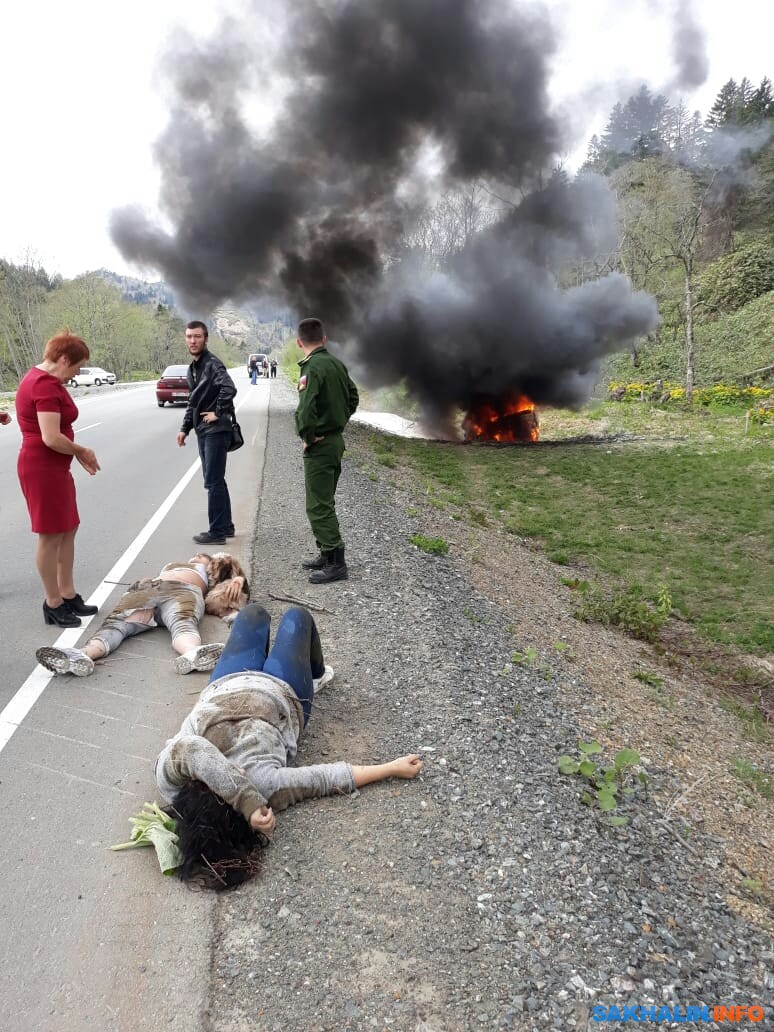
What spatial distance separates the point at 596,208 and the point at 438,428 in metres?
8.90

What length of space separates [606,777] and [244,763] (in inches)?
72.9

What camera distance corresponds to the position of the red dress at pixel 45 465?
4125 millimetres

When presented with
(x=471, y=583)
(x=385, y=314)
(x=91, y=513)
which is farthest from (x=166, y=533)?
(x=385, y=314)

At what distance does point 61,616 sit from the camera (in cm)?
459

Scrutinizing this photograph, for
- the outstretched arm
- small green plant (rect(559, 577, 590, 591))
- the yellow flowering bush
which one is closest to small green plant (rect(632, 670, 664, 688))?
small green plant (rect(559, 577, 590, 591))

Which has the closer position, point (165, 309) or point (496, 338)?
point (496, 338)

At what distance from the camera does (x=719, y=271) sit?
35656mm

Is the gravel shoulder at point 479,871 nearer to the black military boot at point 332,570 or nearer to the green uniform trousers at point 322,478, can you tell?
the black military boot at point 332,570

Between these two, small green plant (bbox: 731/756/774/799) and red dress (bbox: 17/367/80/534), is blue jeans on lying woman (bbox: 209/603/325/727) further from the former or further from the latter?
small green plant (bbox: 731/756/774/799)

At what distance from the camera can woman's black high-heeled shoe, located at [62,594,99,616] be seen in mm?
4621

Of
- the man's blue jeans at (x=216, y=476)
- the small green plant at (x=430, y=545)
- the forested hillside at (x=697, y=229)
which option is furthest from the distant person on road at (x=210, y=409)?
the forested hillside at (x=697, y=229)

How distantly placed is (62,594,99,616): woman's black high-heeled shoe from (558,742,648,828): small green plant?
3346 mm

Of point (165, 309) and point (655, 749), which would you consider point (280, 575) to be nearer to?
point (655, 749)

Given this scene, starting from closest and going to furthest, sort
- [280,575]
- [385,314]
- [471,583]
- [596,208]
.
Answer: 1. [280,575]
2. [471,583]
3. [385,314]
4. [596,208]
